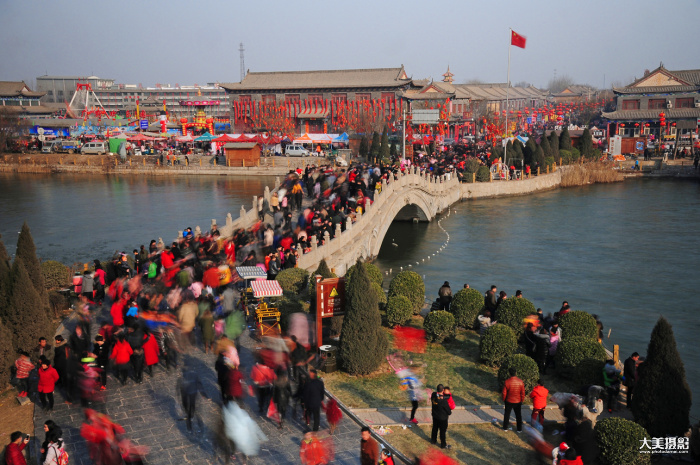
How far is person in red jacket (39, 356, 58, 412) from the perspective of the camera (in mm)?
11562

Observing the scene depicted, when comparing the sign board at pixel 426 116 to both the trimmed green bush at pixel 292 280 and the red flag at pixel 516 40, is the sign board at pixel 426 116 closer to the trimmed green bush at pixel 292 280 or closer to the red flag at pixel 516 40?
the red flag at pixel 516 40

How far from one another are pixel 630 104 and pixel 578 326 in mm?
69272

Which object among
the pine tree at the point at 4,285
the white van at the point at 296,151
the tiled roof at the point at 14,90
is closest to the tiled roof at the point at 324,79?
the white van at the point at 296,151

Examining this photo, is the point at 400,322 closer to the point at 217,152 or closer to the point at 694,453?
the point at 694,453

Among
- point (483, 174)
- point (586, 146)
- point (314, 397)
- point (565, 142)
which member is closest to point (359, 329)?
point (314, 397)

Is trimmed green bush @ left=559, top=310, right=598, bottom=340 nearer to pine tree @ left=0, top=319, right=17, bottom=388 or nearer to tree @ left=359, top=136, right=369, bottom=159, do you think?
pine tree @ left=0, top=319, right=17, bottom=388

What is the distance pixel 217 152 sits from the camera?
231 ft

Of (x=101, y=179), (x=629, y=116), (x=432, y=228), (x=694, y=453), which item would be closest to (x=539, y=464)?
(x=694, y=453)

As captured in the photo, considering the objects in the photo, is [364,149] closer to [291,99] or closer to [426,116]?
[426,116]

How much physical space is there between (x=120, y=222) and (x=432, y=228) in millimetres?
Result: 19318

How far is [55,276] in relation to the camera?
20.1 metres

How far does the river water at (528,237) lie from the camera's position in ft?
82.9

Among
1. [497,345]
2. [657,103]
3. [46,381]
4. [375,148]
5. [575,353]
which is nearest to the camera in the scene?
[46,381]

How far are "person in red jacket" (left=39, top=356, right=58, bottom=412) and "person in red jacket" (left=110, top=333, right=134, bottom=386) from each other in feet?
3.79
